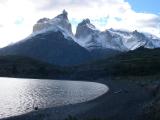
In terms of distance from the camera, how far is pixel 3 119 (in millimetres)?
66500

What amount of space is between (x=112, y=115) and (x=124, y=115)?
2.89 m

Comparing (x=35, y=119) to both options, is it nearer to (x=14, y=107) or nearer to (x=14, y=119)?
(x=14, y=119)

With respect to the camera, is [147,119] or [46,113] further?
[46,113]

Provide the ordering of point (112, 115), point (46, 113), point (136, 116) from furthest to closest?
point (46, 113) < point (112, 115) < point (136, 116)

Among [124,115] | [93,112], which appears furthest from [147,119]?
[93,112]

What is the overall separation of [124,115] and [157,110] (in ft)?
27.6

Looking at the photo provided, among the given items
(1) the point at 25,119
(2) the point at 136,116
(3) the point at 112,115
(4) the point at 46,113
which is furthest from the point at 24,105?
(2) the point at 136,116

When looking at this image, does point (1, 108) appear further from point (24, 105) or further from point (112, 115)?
point (112, 115)

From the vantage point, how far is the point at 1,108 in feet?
277

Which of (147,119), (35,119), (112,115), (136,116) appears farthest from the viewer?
(35,119)

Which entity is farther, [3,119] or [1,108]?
[1,108]

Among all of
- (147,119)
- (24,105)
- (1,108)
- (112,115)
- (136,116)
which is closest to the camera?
(147,119)

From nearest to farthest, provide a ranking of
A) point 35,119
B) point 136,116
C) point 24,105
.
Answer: point 136,116, point 35,119, point 24,105

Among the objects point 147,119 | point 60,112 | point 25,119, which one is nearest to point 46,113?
point 60,112
